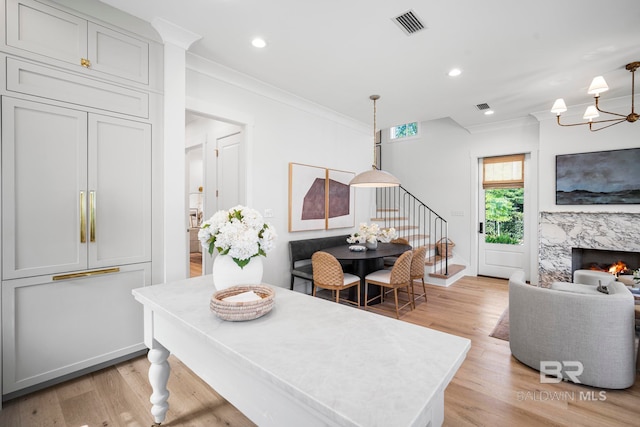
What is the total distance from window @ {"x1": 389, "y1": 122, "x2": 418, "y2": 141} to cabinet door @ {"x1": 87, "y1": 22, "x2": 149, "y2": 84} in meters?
5.16

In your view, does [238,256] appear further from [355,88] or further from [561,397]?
[355,88]

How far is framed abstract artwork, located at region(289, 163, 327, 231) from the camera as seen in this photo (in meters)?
4.13

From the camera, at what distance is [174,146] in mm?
→ 2664

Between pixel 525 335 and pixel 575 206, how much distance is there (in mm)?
3139

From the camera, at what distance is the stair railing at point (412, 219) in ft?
19.7

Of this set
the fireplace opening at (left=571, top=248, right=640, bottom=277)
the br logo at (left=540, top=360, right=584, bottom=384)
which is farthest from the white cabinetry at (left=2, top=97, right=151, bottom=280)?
the fireplace opening at (left=571, top=248, right=640, bottom=277)

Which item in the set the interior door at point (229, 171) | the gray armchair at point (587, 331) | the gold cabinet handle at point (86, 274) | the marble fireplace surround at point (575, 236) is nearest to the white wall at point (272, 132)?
the interior door at point (229, 171)

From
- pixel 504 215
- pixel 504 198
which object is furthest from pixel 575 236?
pixel 504 198

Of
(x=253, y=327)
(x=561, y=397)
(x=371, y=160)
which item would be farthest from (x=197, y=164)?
(x=561, y=397)

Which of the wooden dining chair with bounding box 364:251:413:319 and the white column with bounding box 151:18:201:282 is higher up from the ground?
the white column with bounding box 151:18:201:282

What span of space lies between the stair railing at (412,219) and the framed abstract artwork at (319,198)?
3.80 ft

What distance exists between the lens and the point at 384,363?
2.87 feet

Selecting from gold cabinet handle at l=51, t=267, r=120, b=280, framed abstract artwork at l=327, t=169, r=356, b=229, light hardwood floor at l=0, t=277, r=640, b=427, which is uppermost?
framed abstract artwork at l=327, t=169, r=356, b=229

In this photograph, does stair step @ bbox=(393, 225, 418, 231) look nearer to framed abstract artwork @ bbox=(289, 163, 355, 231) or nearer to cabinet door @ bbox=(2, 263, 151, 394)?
framed abstract artwork @ bbox=(289, 163, 355, 231)
